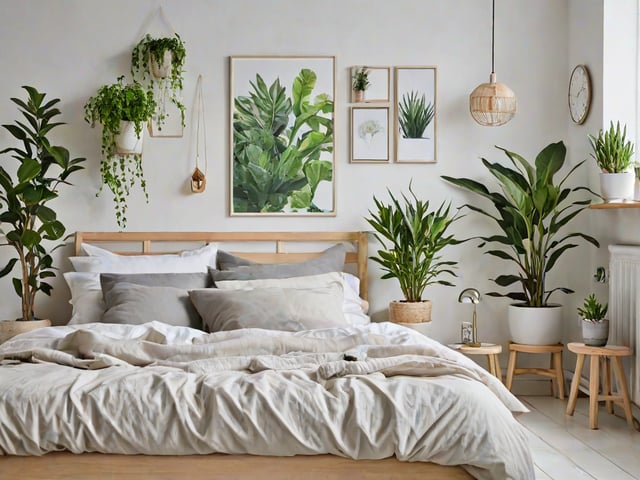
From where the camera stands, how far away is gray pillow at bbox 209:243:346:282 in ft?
16.0

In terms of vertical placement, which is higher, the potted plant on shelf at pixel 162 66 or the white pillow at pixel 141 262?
the potted plant on shelf at pixel 162 66

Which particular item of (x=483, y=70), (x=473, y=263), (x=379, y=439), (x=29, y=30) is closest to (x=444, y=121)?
(x=483, y=70)

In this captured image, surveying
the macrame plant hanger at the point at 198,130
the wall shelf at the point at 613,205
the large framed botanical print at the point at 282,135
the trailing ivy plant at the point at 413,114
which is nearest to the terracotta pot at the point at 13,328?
the macrame plant hanger at the point at 198,130

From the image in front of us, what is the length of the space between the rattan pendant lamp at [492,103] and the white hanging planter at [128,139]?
6.79 ft

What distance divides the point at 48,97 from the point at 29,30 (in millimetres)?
434

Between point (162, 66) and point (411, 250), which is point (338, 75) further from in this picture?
point (411, 250)

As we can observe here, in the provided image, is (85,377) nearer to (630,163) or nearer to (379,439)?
(379,439)

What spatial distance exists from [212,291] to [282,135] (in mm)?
1314

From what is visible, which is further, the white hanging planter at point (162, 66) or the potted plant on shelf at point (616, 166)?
the white hanging planter at point (162, 66)

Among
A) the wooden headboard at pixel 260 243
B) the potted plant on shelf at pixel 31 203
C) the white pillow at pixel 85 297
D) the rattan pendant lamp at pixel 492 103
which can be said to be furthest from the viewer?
the wooden headboard at pixel 260 243

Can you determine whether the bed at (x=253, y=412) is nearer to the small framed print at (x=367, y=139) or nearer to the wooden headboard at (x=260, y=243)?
the wooden headboard at (x=260, y=243)

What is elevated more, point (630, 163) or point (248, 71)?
point (248, 71)

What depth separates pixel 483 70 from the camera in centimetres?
539

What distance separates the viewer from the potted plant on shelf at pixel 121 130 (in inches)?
198
